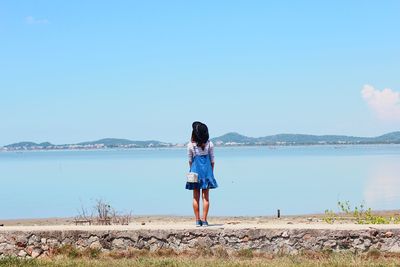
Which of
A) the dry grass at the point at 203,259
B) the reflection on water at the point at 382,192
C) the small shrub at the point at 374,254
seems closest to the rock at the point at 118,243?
the dry grass at the point at 203,259

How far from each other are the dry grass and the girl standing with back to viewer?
0.86 metres

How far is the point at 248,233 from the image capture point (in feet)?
32.6

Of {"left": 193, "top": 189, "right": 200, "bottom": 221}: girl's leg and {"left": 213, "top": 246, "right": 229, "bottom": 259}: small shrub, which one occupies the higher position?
{"left": 193, "top": 189, "right": 200, "bottom": 221}: girl's leg

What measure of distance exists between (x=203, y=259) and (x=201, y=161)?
1.70m

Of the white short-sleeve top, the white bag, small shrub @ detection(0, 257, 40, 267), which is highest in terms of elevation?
the white short-sleeve top

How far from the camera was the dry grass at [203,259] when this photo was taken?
8.91 meters

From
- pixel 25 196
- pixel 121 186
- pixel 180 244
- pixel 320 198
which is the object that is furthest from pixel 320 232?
pixel 121 186

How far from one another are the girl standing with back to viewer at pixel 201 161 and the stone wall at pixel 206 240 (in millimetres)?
551

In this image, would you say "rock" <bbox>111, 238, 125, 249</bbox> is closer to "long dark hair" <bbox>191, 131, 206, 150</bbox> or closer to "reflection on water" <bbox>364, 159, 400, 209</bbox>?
"long dark hair" <bbox>191, 131, 206, 150</bbox>

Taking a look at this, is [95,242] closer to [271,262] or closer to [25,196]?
[271,262]

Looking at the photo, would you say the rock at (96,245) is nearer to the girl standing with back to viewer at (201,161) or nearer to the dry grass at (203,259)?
the dry grass at (203,259)

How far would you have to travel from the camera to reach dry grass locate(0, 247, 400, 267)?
8.91 metres

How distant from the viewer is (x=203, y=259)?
373 inches

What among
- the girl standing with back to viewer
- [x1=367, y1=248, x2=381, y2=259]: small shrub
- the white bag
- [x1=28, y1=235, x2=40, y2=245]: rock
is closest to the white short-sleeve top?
the girl standing with back to viewer
